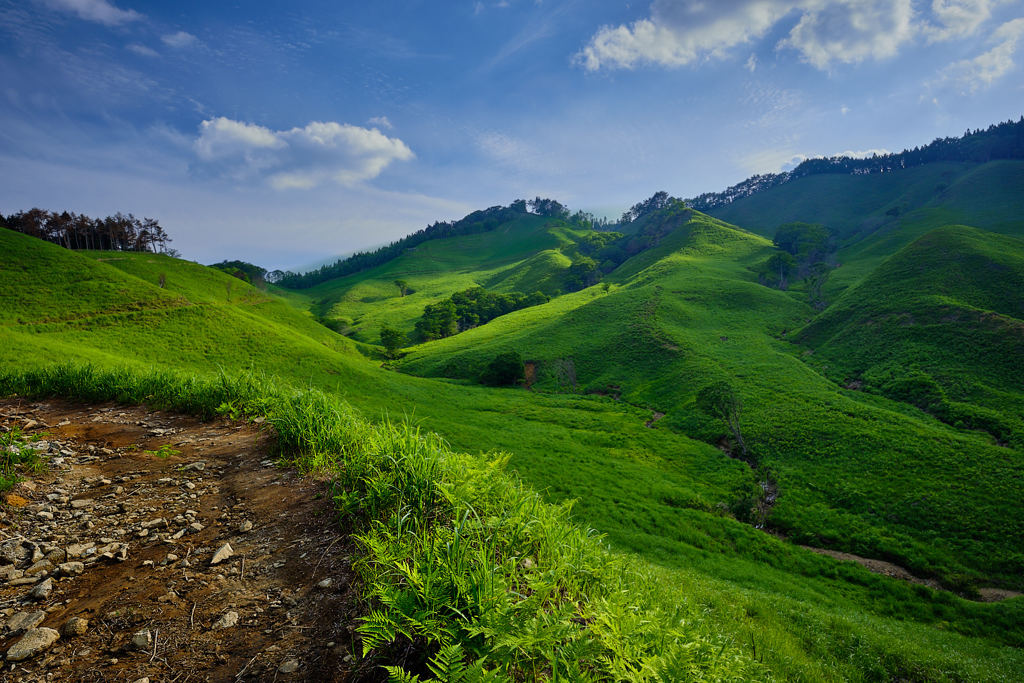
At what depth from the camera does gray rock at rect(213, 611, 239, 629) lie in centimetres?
362

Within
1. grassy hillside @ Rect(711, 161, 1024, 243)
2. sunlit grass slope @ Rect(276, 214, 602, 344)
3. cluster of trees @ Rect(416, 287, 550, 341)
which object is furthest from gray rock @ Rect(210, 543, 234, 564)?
grassy hillside @ Rect(711, 161, 1024, 243)

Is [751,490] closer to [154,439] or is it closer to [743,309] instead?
[154,439]

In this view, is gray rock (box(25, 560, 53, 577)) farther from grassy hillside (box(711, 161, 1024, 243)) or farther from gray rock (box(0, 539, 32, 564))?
grassy hillside (box(711, 161, 1024, 243))

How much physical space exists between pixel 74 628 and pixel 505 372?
183 ft

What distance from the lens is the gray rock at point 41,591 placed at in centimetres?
388

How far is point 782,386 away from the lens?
41969 millimetres

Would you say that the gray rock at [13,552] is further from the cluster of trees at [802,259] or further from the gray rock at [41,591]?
the cluster of trees at [802,259]

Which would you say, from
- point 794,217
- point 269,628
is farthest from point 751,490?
point 794,217

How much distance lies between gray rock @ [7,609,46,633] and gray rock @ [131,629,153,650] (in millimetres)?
951

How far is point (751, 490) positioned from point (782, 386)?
18987 mm

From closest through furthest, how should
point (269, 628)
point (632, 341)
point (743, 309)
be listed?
point (269, 628), point (632, 341), point (743, 309)

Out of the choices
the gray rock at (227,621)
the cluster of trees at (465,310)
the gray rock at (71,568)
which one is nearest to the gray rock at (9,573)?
the gray rock at (71,568)

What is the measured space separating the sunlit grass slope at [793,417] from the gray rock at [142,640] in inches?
1171

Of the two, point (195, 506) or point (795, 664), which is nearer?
point (195, 506)
